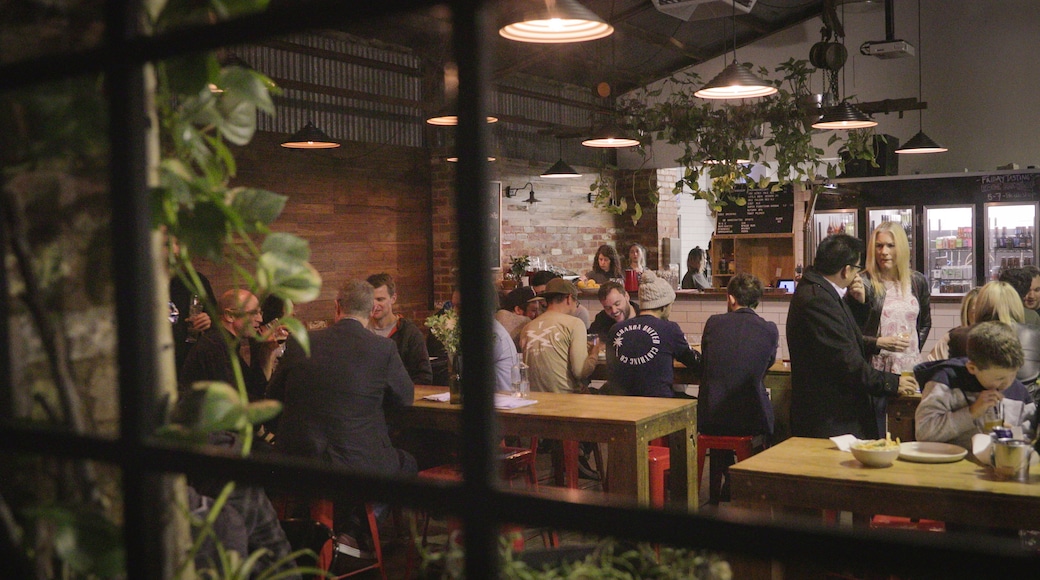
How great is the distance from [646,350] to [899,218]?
605cm

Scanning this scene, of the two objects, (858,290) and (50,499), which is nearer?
(50,499)

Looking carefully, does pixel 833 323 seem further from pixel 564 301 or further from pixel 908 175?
pixel 908 175

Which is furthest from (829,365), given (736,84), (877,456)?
(736,84)

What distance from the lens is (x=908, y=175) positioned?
398 inches

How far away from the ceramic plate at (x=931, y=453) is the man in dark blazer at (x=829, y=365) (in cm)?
75

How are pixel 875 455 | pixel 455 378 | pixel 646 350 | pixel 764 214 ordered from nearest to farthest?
pixel 875 455 < pixel 455 378 < pixel 646 350 < pixel 764 214

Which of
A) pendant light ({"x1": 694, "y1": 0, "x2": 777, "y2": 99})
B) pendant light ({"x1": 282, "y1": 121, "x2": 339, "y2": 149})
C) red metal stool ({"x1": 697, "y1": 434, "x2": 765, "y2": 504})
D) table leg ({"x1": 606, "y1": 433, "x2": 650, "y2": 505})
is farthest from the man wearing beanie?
pendant light ({"x1": 282, "y1": 121, "x2": 339, "y2": 149})

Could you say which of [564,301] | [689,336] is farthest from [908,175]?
[564,301]

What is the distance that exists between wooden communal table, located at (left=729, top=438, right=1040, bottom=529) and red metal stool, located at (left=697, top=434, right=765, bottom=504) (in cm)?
164

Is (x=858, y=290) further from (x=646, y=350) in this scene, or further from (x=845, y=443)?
(x=845, y=443)

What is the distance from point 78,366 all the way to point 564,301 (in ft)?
14.2

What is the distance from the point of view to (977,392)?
3309mm

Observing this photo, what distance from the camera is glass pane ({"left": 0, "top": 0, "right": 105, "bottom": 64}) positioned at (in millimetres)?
1272

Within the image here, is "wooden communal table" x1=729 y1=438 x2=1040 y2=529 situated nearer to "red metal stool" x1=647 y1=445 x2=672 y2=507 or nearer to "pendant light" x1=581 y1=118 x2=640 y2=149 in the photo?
"red metal stool" x1=647 y1=445 x2=672 y2=507
